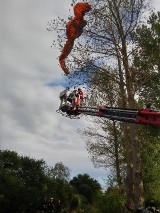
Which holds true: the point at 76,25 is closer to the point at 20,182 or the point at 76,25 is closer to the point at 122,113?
the point at 122,113

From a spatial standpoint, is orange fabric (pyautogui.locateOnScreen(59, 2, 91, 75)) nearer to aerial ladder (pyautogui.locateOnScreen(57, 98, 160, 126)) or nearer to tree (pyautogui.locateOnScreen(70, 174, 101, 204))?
aerial ladder (pyautogui.locateOnScreen(57, 98, 160, 126))

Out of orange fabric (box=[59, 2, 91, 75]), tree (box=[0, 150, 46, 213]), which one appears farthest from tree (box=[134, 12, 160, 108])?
tree (box=[0, 150, 46, 213])

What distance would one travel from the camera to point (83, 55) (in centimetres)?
1722

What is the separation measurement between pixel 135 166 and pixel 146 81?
14.5 feet

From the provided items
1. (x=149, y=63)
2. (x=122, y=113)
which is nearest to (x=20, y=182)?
A: (x=149, y=63)

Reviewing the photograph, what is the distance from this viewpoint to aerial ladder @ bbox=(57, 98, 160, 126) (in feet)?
31.7

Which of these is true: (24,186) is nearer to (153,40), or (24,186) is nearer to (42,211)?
(42,211)

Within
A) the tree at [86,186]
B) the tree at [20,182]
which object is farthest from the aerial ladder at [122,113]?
the tree at [86,186]

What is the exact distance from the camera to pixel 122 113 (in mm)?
10953

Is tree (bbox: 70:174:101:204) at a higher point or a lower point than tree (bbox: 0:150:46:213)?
higher

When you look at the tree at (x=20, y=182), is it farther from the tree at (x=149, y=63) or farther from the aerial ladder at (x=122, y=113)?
the aerial ladder at (x=122, y=113)

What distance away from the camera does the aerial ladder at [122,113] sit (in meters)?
9.67

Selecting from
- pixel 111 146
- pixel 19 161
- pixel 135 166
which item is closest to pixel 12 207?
pixel 19 161

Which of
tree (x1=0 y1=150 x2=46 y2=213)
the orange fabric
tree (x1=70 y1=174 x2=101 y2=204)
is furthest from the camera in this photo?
tree (x1=70 y1=174 x2=101 y2=204)
